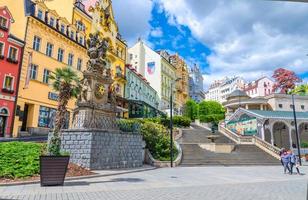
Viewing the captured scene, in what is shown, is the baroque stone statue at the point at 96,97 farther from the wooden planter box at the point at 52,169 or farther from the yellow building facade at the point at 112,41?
the yellow building facade at the point at 112,41

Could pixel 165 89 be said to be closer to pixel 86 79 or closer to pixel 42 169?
pixel 86 79

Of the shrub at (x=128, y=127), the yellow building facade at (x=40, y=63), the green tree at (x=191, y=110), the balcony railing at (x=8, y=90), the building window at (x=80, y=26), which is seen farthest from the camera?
the green tree at (x=191, y=110)

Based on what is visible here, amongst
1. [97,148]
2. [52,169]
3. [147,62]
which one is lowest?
[52,169]

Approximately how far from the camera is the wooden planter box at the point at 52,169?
8.79m

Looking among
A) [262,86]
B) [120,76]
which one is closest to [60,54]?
[120,76]

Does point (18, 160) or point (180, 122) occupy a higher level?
point (180, 122)

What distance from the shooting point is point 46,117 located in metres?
29.5

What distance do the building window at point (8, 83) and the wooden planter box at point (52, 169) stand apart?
19.9 meters

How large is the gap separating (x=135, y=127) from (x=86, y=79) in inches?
203

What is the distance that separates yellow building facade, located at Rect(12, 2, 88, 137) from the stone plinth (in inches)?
434

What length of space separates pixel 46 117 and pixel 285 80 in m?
61.1

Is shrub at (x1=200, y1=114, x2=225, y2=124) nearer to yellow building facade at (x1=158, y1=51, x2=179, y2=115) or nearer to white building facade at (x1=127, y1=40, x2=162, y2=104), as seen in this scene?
yellow building facade at (x1=158, y1=51, x2=179, y2=115)

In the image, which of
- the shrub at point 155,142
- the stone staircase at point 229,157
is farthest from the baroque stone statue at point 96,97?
the stone staircase at point 229,157

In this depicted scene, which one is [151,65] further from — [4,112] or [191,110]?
[4,112]
